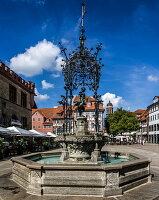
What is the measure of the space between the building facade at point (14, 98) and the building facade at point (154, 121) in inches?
1395

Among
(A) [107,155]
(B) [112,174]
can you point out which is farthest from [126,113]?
(B) [112,174]

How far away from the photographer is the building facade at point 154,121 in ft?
176

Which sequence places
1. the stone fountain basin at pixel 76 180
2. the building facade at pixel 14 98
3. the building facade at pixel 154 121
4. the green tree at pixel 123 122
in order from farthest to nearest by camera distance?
the building facade at pixel 154 121 → the green tree at pixel 123 122 → the building facade at pixel 14 98 → the stone fountain basin at pixel 76 180

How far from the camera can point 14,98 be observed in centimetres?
2956

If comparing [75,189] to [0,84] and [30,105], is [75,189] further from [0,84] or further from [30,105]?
[30,105]

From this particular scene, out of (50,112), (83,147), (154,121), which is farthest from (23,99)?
(154,121)

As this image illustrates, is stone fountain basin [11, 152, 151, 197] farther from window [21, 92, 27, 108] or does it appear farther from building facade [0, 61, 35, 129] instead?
window [21, 92, 27, 108]

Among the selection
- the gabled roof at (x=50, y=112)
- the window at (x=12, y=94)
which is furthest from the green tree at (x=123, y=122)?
the window at (x=12, y=94)

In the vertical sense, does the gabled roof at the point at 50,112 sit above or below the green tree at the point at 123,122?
above

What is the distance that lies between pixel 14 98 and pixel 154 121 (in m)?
42.3

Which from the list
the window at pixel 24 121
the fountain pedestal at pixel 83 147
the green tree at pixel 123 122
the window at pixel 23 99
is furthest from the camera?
the green tree at pixel 123 122

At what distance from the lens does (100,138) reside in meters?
9.17

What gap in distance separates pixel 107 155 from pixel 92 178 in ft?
23.3

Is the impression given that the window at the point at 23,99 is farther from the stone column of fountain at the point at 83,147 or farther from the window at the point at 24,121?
the stone column of fountain at the point at 83,147
